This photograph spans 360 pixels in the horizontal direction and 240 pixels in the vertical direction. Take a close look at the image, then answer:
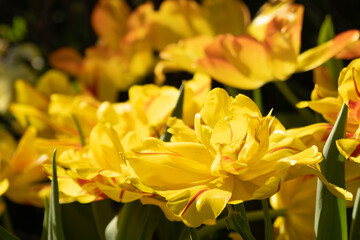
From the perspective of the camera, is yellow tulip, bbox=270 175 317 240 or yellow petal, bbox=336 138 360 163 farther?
yellow tulip, bbox=270 175 317 240

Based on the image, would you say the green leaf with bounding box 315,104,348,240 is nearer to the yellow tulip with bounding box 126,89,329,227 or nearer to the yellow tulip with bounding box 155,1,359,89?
the yellow tulip with bounding box 126,89,329,227

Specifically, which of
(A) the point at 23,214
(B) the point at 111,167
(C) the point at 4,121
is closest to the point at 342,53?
(B) the point at 111,167

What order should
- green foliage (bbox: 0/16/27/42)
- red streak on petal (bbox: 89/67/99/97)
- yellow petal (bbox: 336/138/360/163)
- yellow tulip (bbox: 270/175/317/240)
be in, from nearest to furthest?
yellow petal (bbox: 336/138/360/163) < yellow tulip (bbox: 270/175/317/240) < red streak on petal (bbox: 89/67/99/97) < green foliage (bbox: 0/16/27/42)

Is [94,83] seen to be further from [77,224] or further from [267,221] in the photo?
[267,221]

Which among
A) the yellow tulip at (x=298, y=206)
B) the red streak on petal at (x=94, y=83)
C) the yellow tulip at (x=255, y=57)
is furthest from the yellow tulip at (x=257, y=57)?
the red streak on petal at (x=94, y=83)

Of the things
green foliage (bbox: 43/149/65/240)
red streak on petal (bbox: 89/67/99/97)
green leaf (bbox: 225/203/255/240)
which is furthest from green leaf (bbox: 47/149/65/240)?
red streak on petal (bbox: 89/67/99/97)

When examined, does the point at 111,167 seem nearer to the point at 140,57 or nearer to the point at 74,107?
the point at 74,107

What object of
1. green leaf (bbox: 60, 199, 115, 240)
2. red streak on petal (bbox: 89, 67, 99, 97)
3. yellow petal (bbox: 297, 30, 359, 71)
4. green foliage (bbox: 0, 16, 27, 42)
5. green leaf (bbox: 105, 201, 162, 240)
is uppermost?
yellow petal (bbox: 297, 30, 359, 71)
